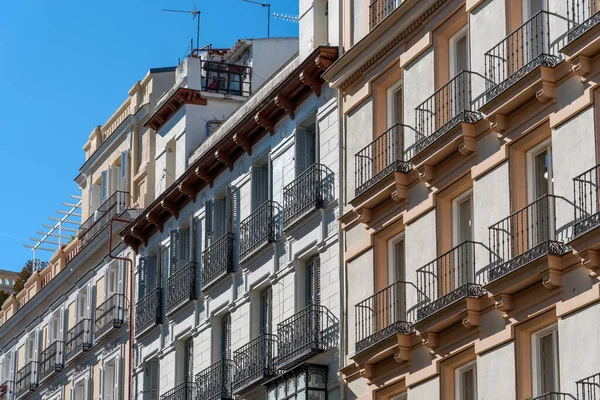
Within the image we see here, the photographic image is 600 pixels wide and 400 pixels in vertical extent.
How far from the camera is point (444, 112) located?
3372 centimetres

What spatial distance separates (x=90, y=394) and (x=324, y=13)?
1864 centimetres

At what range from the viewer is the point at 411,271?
34.2 m

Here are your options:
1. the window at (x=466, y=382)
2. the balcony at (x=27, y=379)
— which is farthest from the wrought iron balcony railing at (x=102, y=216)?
the window at (x=466, y=382)

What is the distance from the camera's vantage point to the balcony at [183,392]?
44844 mm

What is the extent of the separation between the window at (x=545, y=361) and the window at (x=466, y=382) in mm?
2257

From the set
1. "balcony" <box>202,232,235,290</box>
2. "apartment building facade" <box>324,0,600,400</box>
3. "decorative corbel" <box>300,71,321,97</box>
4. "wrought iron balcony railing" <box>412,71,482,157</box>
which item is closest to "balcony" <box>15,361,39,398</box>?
"balcony" <box>202,232,235,290</box>

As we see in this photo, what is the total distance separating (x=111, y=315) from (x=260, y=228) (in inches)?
486

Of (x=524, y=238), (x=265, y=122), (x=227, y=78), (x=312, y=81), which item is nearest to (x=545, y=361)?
(x=524, y=238)

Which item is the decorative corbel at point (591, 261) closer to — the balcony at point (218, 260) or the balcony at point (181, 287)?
the balcony at point (218, 260)

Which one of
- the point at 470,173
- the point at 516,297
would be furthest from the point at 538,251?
the point at 470,173

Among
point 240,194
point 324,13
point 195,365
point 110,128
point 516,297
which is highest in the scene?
point 110,128

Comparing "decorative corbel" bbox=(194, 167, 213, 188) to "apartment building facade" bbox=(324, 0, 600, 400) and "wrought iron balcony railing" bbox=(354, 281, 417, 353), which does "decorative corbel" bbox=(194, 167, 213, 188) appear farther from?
"wrought iron balcony railing" bbox=(354, 281, 417, 353)

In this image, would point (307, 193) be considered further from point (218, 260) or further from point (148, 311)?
point (148, 311)

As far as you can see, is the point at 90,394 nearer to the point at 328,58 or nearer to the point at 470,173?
the point at 328,58
